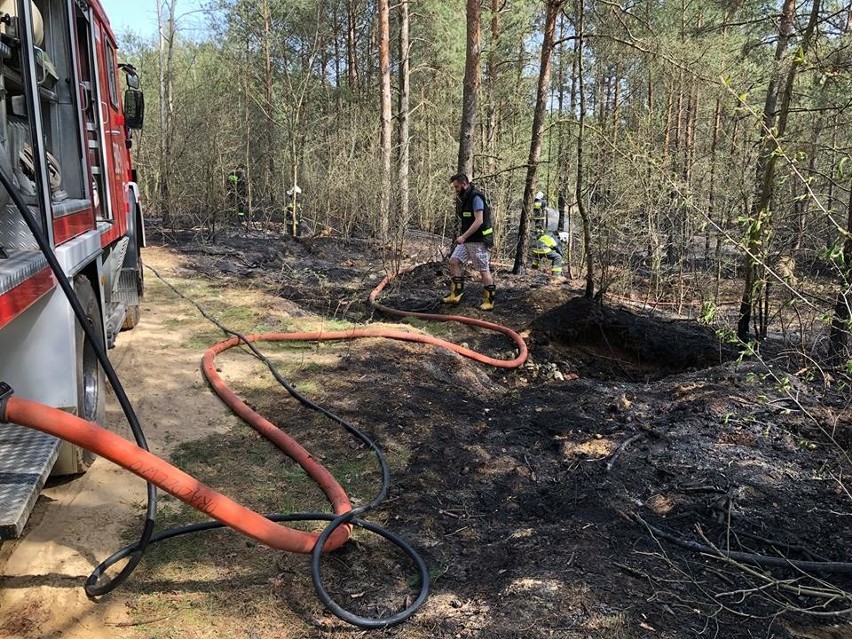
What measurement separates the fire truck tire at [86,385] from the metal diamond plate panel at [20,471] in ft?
1.38

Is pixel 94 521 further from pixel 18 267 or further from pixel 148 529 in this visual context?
pixel 18 267

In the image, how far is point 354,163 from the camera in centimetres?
1488

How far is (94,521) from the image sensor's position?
3.07 metres

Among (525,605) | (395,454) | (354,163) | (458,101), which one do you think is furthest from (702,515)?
(458,101)

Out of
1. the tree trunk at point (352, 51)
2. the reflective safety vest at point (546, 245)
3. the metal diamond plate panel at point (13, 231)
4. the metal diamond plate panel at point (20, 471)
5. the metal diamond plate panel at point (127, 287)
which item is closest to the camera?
the metal diamond plate panel at point (20, 471)

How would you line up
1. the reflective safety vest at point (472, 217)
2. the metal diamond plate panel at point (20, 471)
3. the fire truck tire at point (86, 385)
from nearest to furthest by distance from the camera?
the metal diamond plate panel at point (20, 471)
the fire truck tire at point (86, 385)
the reflective safety vest at point (472, 217)

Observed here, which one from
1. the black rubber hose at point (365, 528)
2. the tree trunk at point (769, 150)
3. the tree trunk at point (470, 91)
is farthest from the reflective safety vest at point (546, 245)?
the black rubber hose at point (365, 528)

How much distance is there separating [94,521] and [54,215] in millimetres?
1551

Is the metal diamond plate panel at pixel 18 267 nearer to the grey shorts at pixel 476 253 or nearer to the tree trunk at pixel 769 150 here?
the tree trunk at pixel 769 150

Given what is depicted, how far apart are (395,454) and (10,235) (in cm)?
252

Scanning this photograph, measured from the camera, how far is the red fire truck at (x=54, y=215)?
96.2 inches

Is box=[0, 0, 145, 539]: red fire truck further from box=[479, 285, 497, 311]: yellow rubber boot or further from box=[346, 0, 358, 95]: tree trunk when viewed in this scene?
box=[346, 0, 358, 95]: tree trunk

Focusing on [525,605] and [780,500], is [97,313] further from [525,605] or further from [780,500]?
[780,500]

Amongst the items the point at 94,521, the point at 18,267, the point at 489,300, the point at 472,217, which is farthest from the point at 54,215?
the point at 489,300
